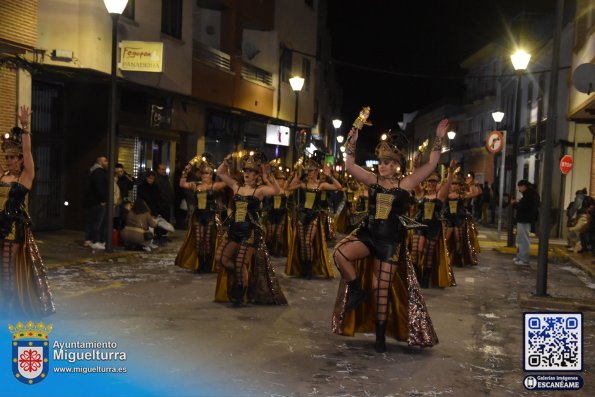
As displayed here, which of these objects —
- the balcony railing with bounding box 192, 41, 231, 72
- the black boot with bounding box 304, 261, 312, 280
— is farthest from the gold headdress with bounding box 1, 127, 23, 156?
the balcony railing with bounding box 192, 41, 231, 72

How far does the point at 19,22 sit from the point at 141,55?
2856 mm

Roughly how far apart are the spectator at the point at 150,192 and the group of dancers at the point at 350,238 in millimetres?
2732

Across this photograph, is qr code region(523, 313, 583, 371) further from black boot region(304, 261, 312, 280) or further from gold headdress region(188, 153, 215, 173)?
gold headdress region(188, 153, 215, 173)

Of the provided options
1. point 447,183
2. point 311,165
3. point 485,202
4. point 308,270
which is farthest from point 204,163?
point 485,202

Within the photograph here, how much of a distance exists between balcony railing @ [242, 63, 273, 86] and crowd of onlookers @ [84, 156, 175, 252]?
10757 millimetres

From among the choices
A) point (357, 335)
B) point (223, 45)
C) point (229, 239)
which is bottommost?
point (357, 335)

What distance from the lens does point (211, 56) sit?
23.4 metres

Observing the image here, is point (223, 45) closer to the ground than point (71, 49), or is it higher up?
higher up

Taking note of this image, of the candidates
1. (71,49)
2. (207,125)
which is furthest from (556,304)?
(207,125)

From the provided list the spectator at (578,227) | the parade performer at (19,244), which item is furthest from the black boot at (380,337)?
the spectator at (578,227)

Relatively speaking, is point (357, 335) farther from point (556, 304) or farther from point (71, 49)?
point (71, 49)

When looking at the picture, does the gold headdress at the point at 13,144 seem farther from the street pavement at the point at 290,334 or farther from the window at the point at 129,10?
the window at the point at 129,10

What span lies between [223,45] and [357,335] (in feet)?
60.7

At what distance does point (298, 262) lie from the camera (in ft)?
41.3
